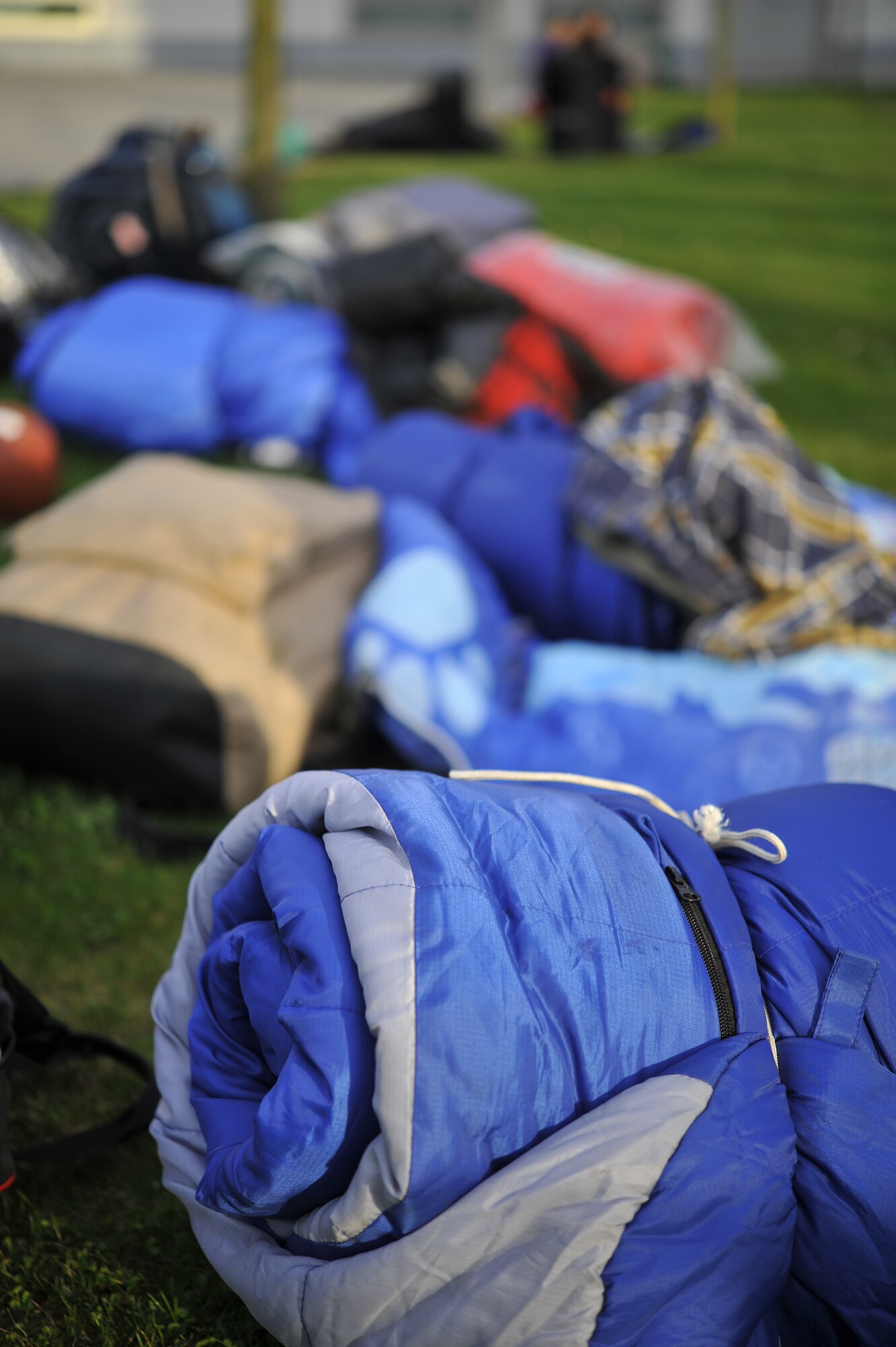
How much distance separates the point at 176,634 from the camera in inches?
101

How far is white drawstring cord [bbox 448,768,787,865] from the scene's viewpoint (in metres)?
1.54

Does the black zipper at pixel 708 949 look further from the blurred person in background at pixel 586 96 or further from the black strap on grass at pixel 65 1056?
the blurred person in background at pixel 586 96

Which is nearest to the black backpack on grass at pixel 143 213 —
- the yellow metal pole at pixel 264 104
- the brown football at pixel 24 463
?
the yellow metal pole at pixel 264 104

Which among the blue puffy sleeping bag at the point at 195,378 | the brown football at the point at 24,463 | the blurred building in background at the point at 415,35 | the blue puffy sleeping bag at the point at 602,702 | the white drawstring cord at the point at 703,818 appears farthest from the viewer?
the blurred building in background at the point at 415,35

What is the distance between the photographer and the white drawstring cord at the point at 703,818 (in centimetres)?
154

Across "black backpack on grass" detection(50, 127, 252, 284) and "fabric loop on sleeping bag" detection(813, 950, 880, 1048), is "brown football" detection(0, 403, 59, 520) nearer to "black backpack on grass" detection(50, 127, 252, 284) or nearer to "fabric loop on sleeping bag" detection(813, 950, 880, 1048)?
"black backpack on grass" detection(50, 127, 252, 284)

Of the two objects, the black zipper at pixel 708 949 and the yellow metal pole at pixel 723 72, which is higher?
the yellow metal pole at pixel 723 72

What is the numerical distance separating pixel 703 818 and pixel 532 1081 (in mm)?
502

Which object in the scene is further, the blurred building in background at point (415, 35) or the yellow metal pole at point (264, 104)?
the blurred building in background at point (415, 35)

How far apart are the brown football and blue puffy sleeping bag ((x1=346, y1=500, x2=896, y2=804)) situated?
4.99ft

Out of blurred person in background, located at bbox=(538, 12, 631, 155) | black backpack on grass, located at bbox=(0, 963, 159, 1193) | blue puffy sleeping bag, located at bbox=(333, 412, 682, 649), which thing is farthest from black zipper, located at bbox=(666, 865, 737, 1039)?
blurred person in background, located at bbox=(538, 12, 631, 155)

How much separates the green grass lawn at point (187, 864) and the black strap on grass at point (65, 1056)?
0.22 feet

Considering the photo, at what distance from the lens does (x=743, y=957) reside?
1.41 m

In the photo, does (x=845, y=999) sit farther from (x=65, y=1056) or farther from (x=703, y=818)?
(x=65, y=1056)
